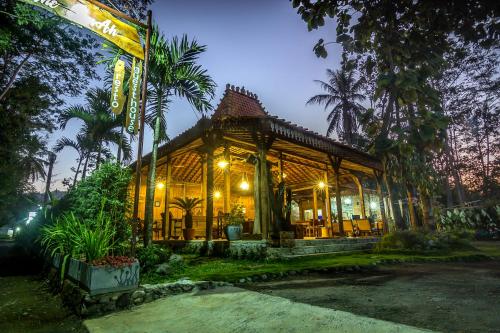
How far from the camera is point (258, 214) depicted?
812 centimetres

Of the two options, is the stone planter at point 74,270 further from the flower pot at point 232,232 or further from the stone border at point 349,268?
the flower pot at point 232,232

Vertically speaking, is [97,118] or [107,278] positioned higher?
[97,118]

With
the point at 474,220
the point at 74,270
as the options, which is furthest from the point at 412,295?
the point at 474,220

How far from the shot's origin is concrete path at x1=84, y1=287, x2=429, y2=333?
8.14 feet

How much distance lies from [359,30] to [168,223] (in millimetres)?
10000

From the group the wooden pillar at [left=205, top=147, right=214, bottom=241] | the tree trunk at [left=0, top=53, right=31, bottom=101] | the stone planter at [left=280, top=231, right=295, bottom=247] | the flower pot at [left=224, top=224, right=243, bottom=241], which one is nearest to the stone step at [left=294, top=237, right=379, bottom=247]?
the stone planter at [left=280, top=231, right=295, bottom=247]

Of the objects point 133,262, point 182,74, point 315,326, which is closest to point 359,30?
point 315,326

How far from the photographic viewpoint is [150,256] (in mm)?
5977

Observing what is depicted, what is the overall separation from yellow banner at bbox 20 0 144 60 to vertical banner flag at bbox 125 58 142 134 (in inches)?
11.7

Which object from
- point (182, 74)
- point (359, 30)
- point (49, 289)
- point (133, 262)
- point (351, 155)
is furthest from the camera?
point (351, 155)

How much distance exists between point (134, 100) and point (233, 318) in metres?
4.46

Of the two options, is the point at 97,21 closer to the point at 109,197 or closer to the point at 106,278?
the point at 109,197

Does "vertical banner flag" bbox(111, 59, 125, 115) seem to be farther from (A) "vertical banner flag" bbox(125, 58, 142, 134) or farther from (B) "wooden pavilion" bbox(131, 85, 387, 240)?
(B) "wooden pavilion" bbox(131, 85, 387, 240)

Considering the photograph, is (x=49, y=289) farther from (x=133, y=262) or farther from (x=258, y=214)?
(x=258, y=214)
